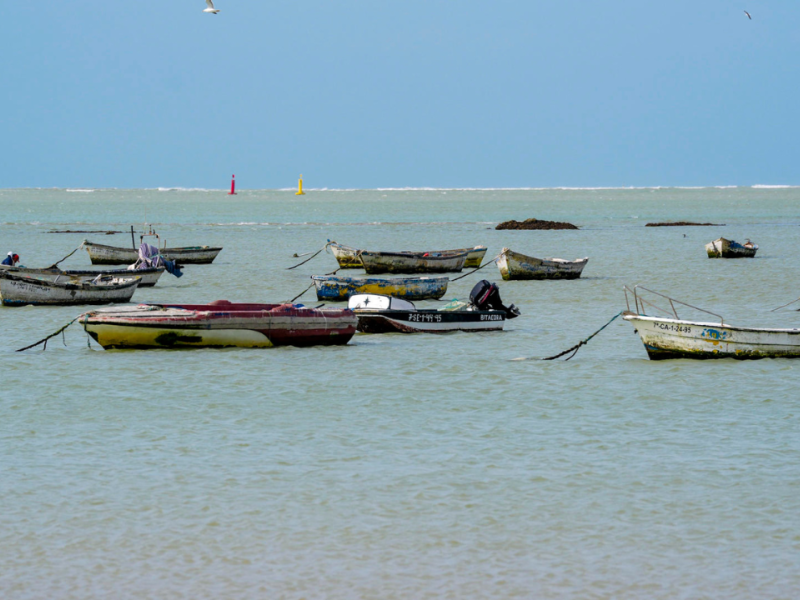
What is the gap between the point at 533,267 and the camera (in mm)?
34594

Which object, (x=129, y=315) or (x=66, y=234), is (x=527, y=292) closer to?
(x=129, y=315)

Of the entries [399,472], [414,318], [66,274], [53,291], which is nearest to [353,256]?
[66,274]

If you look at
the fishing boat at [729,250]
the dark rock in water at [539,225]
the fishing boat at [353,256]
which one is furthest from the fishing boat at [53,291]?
the dark rock in water at [539,225]

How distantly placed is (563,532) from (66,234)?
2513 inches

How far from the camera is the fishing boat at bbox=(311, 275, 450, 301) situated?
27.5 m

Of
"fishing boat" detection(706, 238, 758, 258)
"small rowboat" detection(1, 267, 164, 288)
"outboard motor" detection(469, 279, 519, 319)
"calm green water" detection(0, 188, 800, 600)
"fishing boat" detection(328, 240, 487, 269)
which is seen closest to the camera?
"calm green water" detection(0, 188, 800, 600)

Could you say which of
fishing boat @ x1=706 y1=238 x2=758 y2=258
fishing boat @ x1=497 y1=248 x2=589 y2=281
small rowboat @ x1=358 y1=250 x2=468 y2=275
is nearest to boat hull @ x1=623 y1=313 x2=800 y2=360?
fishing boat @ x1=497 y1=248 x2=589 y2=281

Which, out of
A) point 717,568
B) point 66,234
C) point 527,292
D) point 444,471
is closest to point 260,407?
point 444,471

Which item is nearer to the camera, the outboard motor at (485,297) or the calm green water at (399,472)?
the calm green water at (399,472)

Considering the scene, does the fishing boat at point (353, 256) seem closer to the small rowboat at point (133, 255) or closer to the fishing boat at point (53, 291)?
the small rowboat at point (133, 255)

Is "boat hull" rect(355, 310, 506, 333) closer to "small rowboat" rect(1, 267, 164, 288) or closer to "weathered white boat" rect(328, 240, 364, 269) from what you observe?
"small rowboat" rect(1, 267, 164, 288)

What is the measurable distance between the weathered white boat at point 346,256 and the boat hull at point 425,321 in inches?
739

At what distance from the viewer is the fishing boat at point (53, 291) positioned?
2611 centimetres

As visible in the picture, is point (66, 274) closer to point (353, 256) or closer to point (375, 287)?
point (375, 287)
